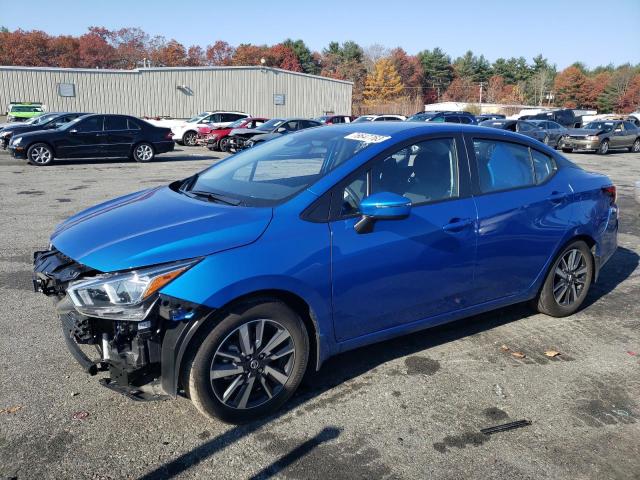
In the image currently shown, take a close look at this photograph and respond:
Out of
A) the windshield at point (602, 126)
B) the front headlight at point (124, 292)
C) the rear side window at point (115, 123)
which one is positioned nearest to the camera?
the front headlight at point (124, 292)

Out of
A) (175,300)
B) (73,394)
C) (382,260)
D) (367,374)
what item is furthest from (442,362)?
(73,394)

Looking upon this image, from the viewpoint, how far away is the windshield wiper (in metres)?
3.50

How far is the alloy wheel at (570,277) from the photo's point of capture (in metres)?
4.72

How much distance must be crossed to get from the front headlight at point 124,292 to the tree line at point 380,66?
265 ft

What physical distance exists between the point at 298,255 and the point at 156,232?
0.81 metres

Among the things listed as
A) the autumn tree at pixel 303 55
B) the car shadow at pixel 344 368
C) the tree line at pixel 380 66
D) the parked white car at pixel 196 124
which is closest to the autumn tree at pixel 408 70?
the tree line at pixel 380 66

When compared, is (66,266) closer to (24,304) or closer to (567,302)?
(24,304)

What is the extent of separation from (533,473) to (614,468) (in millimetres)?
453

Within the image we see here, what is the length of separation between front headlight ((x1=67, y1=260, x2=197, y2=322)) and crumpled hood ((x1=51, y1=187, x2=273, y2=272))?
0.05 m

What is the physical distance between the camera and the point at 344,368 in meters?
3.84

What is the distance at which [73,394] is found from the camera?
11.1 ft

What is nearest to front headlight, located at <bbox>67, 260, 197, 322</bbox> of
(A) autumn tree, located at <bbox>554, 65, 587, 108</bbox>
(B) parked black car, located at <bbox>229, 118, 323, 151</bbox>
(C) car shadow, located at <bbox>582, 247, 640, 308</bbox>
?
(C) car shadow, located at <bbox>582, 247, 640, 308</bbox>

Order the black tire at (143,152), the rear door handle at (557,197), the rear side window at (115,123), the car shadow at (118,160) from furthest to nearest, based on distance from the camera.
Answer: the black tire at (143,152), the car shadow at (118,160), the rear side window at (115,123), the rear door handle at (557,197)

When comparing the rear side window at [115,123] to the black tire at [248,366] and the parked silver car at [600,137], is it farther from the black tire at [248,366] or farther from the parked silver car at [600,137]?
the parked silver car at [600,137]
